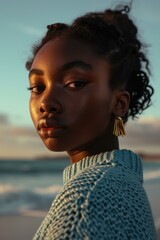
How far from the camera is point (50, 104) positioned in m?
1.59

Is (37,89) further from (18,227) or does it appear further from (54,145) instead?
(18,227)

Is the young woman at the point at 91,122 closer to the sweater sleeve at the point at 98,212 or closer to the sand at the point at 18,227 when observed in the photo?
the sweater sleeve at the point at 98,212

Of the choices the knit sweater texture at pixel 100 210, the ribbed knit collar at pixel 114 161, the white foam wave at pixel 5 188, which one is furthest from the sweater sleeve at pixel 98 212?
the white foam wave at pixel 5 188

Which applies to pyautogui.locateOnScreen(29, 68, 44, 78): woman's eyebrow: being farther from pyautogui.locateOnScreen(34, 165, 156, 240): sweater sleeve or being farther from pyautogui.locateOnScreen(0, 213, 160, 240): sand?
pyautogui.locateOnScreen(0, 213, 160, 240): sand

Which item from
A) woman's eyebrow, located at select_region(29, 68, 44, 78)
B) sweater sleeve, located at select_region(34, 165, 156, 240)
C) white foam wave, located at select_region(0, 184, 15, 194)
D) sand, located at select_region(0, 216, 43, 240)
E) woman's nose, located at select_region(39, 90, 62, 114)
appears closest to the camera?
sweater sleeve, located at select_region(34, 165, 156, 240)

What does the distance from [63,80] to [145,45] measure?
2.22ft

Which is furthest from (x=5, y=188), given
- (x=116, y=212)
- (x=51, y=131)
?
(x=116, y=212)

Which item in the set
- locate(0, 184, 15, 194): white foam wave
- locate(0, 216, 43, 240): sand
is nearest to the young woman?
locate(0, 216, 43, 240): sand

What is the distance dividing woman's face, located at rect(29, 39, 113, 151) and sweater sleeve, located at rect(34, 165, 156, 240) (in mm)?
218

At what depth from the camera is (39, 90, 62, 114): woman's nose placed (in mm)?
1585

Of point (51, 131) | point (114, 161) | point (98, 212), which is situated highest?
point (51, 131)

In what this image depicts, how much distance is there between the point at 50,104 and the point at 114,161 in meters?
0.28

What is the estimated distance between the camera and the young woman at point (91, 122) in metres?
1.31

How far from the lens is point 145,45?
2.19 m
